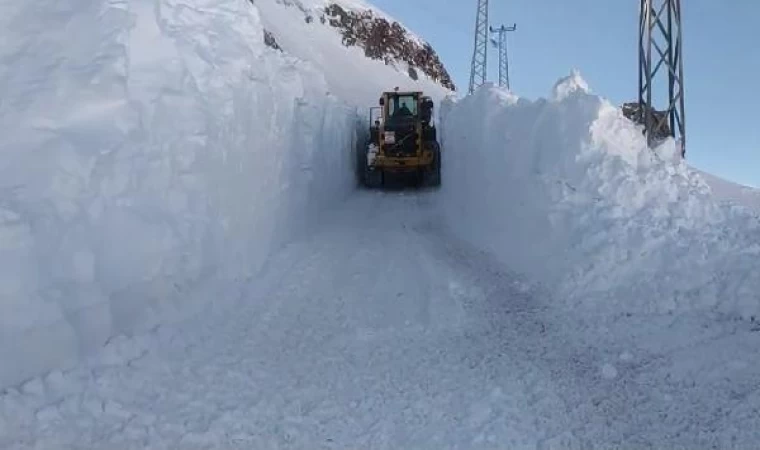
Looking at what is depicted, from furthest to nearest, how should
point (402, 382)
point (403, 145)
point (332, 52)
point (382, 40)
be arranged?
1. point (382, 40)
2. point (332, 52)
3. point (403, 145)
4. point (402, 382)

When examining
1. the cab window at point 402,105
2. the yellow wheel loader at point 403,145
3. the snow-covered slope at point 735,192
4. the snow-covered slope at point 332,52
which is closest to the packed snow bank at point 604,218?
the snow-covered slope at point 735,192

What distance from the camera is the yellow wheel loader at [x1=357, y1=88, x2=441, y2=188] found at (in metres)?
20.7

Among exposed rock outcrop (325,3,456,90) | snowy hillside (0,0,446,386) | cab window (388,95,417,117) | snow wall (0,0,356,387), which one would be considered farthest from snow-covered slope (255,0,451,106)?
snow wall (0,0,356,387)

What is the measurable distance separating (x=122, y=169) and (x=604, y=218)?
5755 mm

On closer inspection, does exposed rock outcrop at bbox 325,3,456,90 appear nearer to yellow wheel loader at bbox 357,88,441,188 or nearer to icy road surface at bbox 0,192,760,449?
yellow wheel loader at bbox 357,88,441,188

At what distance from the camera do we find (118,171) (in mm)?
6672

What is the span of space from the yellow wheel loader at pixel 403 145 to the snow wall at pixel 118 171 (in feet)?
33.3

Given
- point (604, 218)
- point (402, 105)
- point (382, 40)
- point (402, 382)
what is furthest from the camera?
point (382, 40)

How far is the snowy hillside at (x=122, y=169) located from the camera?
554 cm

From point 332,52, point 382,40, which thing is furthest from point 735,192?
point 382,40

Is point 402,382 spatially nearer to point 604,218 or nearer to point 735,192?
point 604,218

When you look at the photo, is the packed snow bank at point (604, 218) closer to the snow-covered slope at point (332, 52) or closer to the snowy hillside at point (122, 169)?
the snowy hillside at point (122, 169)

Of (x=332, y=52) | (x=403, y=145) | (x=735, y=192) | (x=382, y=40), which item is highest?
(x=382, y=40)

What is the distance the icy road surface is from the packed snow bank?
57cm
